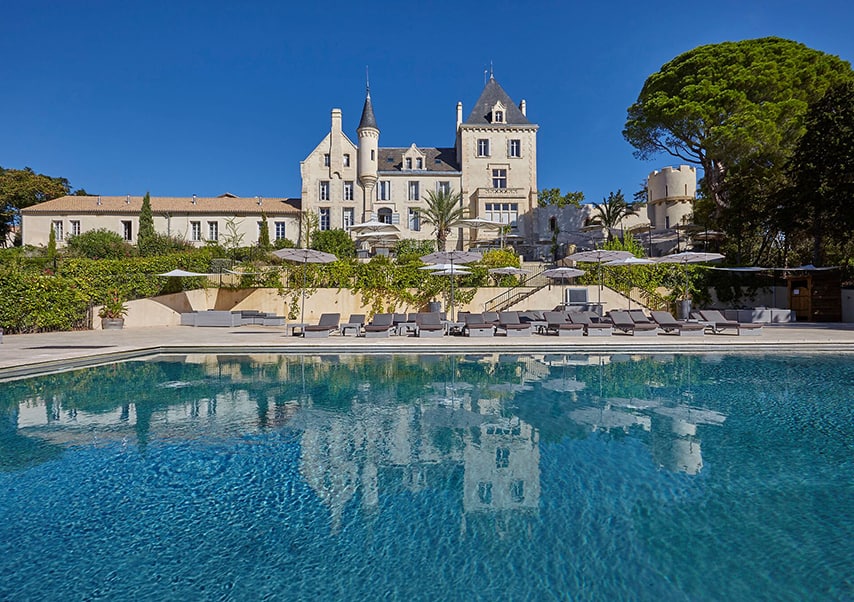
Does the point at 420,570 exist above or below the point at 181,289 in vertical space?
below

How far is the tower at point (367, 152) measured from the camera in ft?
123

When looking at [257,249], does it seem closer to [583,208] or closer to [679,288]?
[679,288]

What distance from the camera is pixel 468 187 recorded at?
38844 mm

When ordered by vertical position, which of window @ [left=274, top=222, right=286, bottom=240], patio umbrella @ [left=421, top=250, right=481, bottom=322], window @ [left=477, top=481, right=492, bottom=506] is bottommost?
window @ [left=477, top=481, right=492, bottom=506]

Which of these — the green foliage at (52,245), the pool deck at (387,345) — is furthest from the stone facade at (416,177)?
the pool deck at (387,345)

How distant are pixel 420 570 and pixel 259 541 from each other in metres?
1.27

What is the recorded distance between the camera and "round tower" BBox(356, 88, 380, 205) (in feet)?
123

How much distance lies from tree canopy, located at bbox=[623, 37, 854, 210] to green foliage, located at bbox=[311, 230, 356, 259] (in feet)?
66.2

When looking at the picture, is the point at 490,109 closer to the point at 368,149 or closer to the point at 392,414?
the point at 368,149

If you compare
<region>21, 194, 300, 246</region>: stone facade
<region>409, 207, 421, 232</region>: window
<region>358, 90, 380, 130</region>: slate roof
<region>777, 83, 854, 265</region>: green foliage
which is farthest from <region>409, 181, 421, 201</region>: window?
<region>777, 83, 854, 265</region>: green foliage

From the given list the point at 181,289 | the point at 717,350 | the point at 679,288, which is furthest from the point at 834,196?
the point at 181,289

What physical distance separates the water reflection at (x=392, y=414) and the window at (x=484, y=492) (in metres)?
0.02

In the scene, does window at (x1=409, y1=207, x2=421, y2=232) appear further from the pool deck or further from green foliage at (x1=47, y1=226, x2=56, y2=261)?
the pool deck

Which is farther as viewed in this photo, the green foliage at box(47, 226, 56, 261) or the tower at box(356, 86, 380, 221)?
the tower at box(356, 86, 380, 221)
